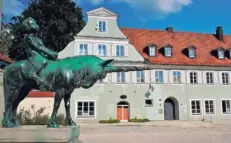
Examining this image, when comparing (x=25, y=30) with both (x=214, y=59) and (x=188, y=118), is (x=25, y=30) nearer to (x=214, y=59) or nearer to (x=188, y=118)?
(x=188, y=118)

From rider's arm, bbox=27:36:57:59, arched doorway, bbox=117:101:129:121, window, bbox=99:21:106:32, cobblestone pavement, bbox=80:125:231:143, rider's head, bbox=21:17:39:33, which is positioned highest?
window, bbox=99:21:106:32

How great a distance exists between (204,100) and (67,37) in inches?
667

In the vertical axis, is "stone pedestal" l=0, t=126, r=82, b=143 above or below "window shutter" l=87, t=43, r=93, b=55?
below

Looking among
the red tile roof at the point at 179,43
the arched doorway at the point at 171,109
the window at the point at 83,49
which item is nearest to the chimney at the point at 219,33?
the red tile roof at the point at 179,43

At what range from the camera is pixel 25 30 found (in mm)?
5152

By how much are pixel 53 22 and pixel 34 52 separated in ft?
93.7

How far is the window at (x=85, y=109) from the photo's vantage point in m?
26.1

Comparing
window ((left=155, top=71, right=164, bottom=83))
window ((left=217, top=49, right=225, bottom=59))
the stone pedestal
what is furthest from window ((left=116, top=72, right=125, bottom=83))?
the stone pedestal

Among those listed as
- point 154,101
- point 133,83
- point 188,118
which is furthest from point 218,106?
point 133,83

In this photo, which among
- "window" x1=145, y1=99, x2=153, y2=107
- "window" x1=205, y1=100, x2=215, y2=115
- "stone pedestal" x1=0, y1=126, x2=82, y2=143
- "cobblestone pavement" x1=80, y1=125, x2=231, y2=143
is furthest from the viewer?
"window" x1=205, y1=100, x2=215, y2=115

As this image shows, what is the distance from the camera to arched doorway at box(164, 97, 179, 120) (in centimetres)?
2866

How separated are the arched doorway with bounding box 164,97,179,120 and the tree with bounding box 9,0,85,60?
13477 millimetres

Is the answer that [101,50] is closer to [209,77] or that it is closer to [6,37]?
[209,77]

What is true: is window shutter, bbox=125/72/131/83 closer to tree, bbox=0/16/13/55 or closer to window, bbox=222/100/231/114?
window, bbox=222/100/231/114
